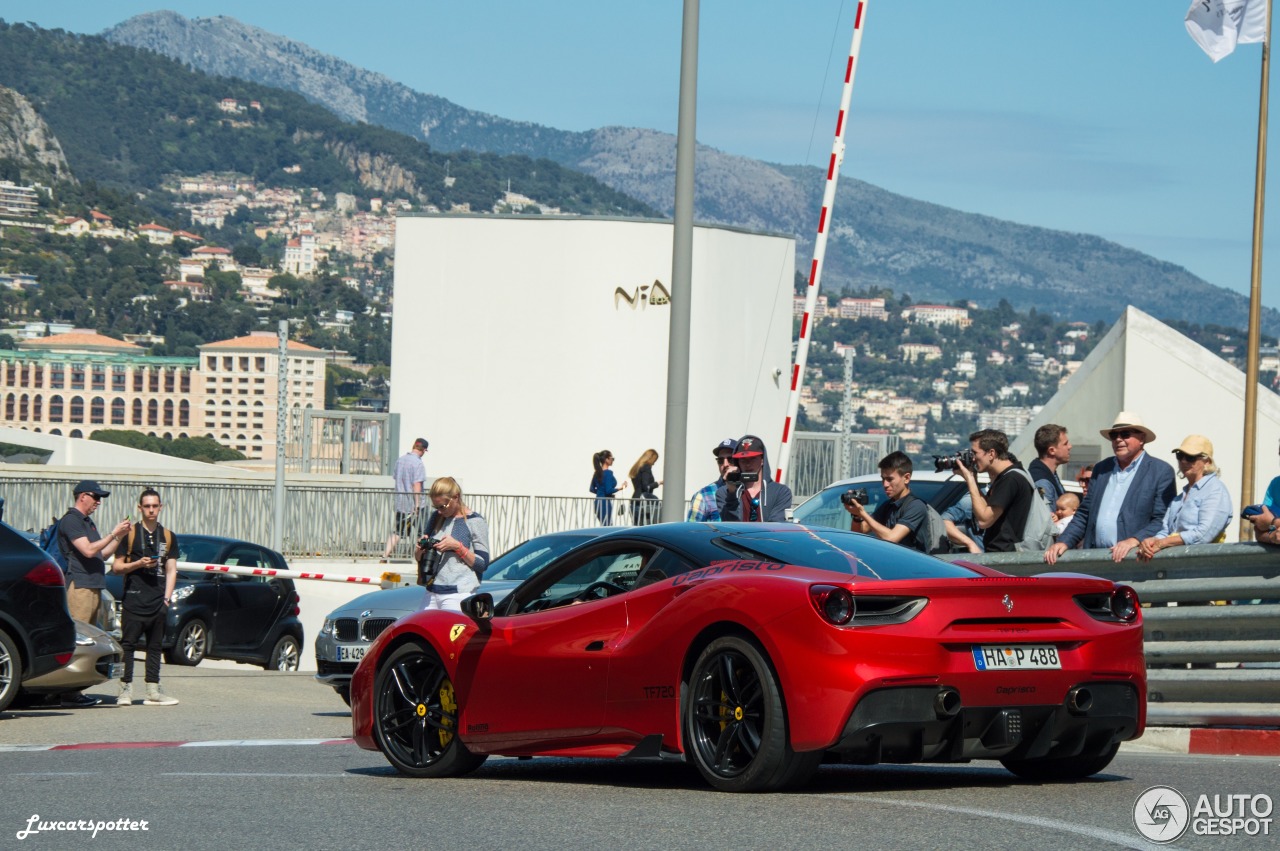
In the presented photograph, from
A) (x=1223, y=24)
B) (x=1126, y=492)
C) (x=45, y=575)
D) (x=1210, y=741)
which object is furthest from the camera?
(x=1223, y=24)

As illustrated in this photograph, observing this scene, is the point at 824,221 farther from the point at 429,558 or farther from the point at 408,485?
the point at 408,485

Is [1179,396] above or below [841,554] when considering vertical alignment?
above

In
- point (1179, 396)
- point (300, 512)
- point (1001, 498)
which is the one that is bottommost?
point (300, 512)

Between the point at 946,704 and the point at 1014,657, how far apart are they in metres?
0.39

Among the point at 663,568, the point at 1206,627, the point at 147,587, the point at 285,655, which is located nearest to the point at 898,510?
the point at 1206,627

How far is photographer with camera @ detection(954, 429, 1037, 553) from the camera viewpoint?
1148cm

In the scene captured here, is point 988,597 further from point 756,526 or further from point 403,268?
point 403,268

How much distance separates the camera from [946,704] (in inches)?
294

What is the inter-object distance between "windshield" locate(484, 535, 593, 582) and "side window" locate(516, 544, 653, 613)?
530cm

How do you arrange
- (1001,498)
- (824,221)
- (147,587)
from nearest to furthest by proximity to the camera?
(1001,498)
(147,587)
(824,221)

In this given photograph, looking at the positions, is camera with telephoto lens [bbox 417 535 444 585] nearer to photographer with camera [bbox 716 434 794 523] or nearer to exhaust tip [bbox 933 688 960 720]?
photographer with camera [bbox 716 434 794 523]

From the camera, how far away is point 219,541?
2212 centimetres

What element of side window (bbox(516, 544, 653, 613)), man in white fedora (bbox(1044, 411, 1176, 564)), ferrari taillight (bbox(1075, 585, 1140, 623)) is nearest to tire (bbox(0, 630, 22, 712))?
side window (bbox(516, 544, 653, 613))

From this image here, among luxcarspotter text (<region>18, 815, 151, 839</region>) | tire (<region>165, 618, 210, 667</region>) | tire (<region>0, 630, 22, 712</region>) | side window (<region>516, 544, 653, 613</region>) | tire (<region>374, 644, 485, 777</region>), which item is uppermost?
side window (<region>516, 544, 653, 613</region>)
